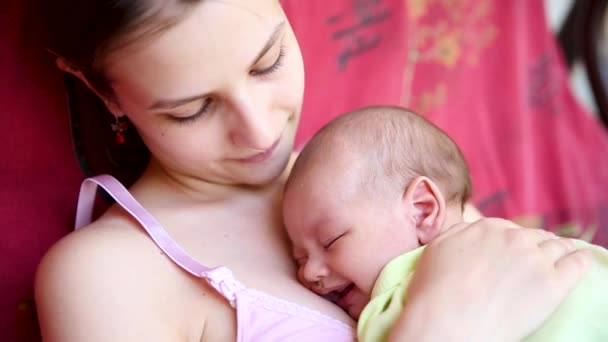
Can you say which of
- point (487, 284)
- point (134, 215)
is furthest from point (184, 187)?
point (487, 284)

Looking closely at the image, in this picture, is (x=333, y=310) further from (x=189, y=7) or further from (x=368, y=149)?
(x=189, y=7)

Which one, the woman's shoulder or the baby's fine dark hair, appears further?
the baby's fine dark hair

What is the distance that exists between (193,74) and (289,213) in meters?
0.26

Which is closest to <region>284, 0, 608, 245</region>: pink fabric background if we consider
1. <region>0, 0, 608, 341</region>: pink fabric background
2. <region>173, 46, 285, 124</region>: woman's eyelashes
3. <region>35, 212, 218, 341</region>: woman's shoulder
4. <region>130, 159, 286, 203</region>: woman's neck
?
<region>0, 0, 608, 341</region>: pink fabric background

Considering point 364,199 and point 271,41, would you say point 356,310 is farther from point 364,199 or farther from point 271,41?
point 271,41

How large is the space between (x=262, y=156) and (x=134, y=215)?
191mm

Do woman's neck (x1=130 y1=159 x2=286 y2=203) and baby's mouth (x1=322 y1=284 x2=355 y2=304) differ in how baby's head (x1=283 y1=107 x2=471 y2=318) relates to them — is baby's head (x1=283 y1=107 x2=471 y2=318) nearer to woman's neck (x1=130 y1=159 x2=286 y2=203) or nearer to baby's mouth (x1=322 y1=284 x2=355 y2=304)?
baby's mouth (x1=322 y1=284 x2=355 y2=304)

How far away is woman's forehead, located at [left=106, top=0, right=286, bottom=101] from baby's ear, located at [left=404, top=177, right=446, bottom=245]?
0.90 feet

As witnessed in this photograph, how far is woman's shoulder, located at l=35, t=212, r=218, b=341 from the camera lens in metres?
0.93

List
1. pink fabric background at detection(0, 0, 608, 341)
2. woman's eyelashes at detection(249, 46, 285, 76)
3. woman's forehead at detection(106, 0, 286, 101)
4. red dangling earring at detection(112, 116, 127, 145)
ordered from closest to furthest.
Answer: woman's forehead at detection(106, 0, 286, 101)
woman's eyelashes at detection(249, 46, 285, 76)
red dangling earring at detection(112, 116, 127, 145)
pink fabric background at detection(0, 0, 608, 341)

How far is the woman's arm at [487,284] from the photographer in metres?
0.91

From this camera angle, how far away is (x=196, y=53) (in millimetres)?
906

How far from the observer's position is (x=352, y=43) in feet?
5.26

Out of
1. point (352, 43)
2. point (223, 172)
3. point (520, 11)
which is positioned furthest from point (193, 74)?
point (520, 11)
